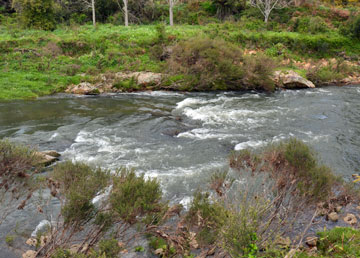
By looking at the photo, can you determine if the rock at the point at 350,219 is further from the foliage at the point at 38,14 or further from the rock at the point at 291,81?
the foliage at the point at 38,14

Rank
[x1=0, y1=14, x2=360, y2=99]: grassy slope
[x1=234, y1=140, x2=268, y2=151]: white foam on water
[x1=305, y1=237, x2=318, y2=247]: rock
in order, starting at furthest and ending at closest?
[x1=0, y1=14, x2=360, y2=99]: grassy slope, [x1=234, y1=140, x2=268, y2=151]: white foam on water, [x1=305, y1=237, x2=318, y2=247]: rock

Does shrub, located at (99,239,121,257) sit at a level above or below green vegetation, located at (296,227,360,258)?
above

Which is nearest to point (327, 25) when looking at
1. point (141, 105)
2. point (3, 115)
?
point (141, 105)

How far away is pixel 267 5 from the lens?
3894 cm

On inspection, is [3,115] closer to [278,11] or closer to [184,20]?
[184,20]

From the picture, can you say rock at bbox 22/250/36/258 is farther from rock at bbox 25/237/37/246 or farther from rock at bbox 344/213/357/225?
rock at bbox 344/213/357/225

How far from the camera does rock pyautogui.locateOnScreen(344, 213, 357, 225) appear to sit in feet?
29.9

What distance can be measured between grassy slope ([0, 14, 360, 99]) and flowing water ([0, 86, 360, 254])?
3.34m

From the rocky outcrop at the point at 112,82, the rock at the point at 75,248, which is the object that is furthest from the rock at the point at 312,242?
the rocky outcrop at the point at 112,82

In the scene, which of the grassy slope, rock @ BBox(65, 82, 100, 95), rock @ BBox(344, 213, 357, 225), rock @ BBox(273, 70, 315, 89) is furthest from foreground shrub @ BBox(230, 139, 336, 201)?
the grassy slope

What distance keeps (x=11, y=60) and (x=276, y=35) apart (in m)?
25.9

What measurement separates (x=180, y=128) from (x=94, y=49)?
16.9 meters

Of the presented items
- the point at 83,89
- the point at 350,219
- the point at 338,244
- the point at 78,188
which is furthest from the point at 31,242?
the point at 83,89

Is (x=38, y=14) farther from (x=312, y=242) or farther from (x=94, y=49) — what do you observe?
(x=312, y=242)
